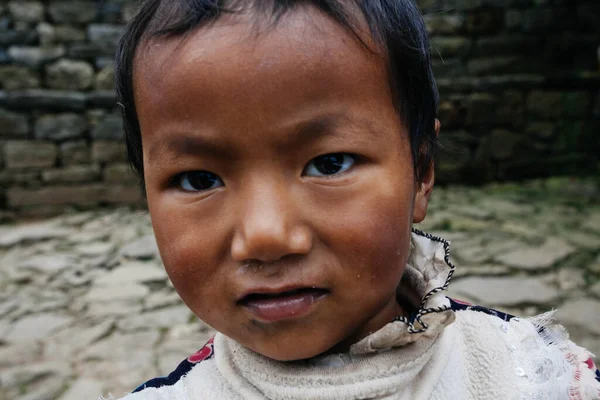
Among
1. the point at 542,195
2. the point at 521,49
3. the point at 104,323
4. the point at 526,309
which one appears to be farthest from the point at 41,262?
the point at 521,49

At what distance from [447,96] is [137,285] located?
3.51 metres

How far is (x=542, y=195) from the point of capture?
483cm

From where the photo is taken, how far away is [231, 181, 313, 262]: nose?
71 cm

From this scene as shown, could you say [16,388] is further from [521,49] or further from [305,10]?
[521,49]

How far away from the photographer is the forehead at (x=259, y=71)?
719 mm

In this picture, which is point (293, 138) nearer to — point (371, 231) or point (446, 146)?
point (371, 231)

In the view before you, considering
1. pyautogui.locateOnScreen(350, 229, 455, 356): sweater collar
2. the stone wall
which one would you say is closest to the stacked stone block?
the stone wall

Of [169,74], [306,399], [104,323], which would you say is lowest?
[104,323]

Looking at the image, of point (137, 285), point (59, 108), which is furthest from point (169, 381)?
point (59, 108)

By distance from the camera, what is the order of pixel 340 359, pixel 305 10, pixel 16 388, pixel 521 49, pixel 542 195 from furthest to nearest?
pixel 521 49 < pixel 542 195 < pixel 16 388 < pixel 340 359 < pixel 305 10

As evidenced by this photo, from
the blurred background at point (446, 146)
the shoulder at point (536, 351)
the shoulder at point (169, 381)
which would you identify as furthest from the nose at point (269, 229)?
the blurred background at point (446, 146)

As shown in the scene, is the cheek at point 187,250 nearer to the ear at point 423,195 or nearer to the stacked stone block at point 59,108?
the ear at point 423,195

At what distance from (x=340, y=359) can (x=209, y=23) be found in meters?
0.58

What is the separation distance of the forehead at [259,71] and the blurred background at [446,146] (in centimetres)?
264
